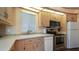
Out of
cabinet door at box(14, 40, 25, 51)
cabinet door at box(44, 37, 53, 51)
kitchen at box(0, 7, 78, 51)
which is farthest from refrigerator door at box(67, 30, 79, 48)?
cabinet door at box(14, 40, 25, 51)

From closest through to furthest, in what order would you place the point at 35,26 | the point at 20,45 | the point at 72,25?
the point at 20,45 < the point at 35,26 < the point at 72,25

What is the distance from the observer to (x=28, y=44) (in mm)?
2818

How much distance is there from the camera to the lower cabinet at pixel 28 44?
2459mm

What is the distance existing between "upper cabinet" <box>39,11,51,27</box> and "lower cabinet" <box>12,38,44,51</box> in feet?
2.75

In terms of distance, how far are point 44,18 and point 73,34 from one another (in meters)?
2.28

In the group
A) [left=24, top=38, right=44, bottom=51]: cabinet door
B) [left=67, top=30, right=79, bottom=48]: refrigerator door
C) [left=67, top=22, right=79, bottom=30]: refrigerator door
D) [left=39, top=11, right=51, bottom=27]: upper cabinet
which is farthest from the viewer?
[left=67, top=22, right=79, bottom=30]: refrigerator door

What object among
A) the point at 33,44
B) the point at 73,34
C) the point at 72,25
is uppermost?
the point at 72,25

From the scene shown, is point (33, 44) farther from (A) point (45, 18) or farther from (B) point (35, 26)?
(A) point (45, 18)

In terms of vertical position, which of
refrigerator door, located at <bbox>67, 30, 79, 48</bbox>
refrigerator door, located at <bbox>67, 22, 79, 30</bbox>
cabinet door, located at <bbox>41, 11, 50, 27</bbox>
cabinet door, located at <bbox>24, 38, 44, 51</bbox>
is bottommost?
refrigerator door, located at <bbox>67, 30, 79, 48</bbox>

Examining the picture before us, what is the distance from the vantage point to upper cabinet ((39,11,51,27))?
13.2ft

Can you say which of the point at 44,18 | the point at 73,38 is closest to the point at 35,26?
the point at 44,18

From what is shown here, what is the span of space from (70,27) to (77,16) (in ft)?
1.83

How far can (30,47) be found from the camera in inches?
113

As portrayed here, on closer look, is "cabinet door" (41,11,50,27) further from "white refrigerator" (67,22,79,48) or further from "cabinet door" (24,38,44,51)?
"white refrigerator" (67,22,79,48)
